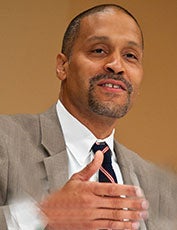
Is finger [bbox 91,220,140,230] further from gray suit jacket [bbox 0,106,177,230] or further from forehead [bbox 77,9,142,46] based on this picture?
forehead [bbox 77,9,142,46]

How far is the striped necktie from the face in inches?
3.2

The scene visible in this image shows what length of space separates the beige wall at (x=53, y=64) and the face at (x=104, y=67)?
69 cm

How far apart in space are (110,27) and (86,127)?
0.27 meters

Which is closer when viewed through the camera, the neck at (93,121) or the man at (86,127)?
the man at (86,127)

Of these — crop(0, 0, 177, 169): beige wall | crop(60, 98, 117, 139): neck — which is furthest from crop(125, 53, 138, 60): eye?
crop(0, 0, 177, 169): beige wall

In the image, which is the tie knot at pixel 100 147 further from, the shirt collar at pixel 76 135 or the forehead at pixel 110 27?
the forehead at pixel 110 27

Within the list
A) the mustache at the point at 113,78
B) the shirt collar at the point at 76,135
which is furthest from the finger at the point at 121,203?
the mustache at the point at 113,78

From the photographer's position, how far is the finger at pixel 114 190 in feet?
3.22

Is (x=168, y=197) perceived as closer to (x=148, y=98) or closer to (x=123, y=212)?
(x=123, y=212)

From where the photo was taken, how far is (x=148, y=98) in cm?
241

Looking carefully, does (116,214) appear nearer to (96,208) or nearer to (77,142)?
(96,208)

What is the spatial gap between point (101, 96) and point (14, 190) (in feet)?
1.18

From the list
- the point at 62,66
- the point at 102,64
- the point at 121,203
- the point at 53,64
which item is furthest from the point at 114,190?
the point at 53,64

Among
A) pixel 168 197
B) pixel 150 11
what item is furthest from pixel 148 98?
pixel 168 197
